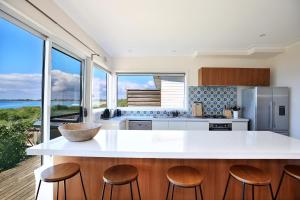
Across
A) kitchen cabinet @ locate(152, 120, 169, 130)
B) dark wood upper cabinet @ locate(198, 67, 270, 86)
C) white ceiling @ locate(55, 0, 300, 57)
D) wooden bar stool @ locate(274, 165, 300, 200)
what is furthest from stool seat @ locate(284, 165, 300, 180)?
dark wood upper cabinet @ locate(198, 67, 270, 86)

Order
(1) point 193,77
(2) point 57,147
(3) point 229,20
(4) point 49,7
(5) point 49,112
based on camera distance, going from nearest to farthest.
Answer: (2) point 57,147 < (4) point 49,7 < (5) point 49,112 < (3) point 229,20 < (1) point 193,77

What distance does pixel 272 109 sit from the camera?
12.6 ft

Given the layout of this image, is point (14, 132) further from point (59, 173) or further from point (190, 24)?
point (190, 24)

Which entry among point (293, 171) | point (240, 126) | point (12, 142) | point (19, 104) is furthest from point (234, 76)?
point (12, 142)

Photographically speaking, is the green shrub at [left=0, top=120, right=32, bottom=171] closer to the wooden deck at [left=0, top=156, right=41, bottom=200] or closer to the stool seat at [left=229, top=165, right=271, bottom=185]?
the wooden deck at [left=0, top=156, right=41, bottom=200]

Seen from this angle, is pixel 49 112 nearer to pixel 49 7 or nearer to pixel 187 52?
pixel 49 7

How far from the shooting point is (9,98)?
1655 mm

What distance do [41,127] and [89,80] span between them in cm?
131

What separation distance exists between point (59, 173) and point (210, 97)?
3973mm

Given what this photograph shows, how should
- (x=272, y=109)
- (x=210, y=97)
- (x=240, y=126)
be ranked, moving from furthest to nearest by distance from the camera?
1. (x=210, y=97)
2. (x=240, y=126)
3. (x=272, y=109)

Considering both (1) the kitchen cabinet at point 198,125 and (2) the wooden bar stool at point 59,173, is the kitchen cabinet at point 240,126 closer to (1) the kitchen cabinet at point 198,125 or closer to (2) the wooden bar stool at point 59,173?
(1) the kitchen cabinet at point 198,125

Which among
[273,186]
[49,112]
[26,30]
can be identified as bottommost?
[273,186]

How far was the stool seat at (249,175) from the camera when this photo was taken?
1438 millimetres

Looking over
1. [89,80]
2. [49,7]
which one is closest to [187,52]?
[89,80]
